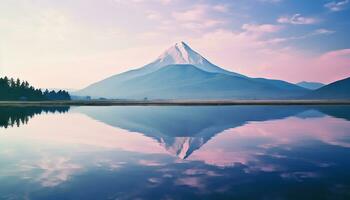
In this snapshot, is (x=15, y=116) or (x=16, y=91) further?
(x=16, y=91)

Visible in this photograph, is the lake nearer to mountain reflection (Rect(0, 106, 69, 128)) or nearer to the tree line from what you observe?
mountain reflection (Rect(0, 106, 69, 128))

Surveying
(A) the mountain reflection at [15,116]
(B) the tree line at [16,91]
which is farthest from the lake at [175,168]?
(B) the tree line at [16,91]

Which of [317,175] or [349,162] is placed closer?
[317,175]

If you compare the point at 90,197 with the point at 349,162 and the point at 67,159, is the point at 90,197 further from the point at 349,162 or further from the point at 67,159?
the point at 349,162

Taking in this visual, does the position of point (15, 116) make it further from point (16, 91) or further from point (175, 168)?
point (16, 91)

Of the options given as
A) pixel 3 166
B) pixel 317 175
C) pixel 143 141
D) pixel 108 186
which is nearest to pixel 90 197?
pixel 108 186

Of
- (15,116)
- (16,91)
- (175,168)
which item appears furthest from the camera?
(16,91)

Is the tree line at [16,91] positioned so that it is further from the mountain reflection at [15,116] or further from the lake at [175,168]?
the lake at [175,168]

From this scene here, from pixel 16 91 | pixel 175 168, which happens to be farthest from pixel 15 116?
pixel 16 91

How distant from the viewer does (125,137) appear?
39.0m

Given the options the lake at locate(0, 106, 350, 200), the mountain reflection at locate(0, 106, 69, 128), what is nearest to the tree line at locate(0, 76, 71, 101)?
the mountain reflection at locate(0, 106, 69, 128)

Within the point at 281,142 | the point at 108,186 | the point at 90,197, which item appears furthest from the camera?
the point at 281,142

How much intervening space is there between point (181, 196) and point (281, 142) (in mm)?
21580

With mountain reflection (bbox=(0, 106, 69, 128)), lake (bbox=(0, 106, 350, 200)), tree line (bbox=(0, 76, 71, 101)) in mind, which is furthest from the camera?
tree line (bbox=(0, 76, 71, 101))
